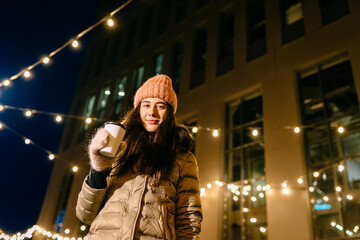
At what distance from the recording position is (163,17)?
47.0ft

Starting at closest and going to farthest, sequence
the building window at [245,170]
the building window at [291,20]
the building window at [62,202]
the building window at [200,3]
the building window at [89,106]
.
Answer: the building window at [245,170]
the building window at [291,20]
the building window at [200,3]
the building window at [62,202]
the building window at [89,106]

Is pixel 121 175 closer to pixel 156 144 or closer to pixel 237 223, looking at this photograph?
pixel 156 144

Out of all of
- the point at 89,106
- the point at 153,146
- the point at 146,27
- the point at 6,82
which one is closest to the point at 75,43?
the point at 6,82

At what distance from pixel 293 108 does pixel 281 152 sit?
3.87 ft

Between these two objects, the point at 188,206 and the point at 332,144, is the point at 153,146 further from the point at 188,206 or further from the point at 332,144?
the point at 332,144

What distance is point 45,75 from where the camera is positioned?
3170 centimetres

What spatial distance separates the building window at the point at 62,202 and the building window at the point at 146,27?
7.31m

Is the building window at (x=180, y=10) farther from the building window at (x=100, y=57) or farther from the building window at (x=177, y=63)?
the building window at (x=100, y=57)

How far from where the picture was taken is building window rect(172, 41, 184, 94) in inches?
467

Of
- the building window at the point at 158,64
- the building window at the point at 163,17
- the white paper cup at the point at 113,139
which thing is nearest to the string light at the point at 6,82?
the white paper cup at the point at 113,139

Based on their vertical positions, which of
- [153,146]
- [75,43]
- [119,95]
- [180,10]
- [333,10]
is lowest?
[153,146]

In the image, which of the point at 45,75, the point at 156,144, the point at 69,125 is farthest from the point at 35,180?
the point at 156,144

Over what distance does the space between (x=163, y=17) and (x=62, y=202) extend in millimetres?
9869

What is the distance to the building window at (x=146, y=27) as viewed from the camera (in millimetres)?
14797
